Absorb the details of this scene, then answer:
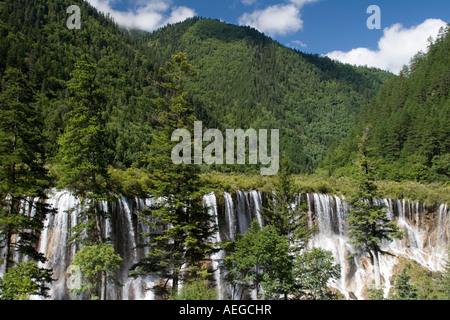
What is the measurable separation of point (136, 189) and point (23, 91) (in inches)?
481

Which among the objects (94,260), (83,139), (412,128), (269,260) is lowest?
(269,260)

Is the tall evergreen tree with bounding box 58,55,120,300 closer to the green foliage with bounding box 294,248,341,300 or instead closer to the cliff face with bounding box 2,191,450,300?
the cliff face with bounding box 2,191,450,300

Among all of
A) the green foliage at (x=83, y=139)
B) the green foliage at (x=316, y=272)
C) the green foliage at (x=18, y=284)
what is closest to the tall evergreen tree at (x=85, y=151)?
the green foliage at (x=83, y=139)

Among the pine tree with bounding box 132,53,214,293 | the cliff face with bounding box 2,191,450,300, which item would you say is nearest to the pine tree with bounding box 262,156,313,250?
the cliff face with bounding box 2,191,450,300

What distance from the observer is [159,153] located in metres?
16.1

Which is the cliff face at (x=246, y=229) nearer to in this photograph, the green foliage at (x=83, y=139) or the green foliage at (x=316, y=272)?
the green foliage at (x=316, y=272)

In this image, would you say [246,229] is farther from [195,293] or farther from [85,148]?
[85,148]

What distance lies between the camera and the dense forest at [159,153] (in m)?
14.2

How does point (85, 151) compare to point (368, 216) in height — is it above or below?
above

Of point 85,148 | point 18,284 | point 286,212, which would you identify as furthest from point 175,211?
point 286,212

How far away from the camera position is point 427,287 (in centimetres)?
1897

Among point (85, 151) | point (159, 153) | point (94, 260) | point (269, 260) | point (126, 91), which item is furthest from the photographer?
point (126, 91)

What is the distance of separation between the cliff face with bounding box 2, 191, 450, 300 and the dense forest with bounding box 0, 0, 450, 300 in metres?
1.15

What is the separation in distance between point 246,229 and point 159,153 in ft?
58.0
